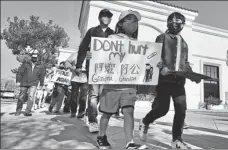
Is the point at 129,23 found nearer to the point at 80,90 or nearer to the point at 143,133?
the point at 143,133

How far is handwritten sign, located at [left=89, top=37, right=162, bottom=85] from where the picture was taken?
145 cm

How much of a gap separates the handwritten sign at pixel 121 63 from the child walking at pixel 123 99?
11 centimetres

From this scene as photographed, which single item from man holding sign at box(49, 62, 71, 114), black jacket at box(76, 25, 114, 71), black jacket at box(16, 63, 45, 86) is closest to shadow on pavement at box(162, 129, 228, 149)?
Answer: black jacket at box(76, 25, 114, 71)

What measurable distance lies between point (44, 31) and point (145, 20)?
4.99 ft

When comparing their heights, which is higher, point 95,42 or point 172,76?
point 95,42

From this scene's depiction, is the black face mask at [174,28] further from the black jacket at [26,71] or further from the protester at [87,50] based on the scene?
the black jacket at [26,71]

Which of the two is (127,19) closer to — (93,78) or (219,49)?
(93,78)

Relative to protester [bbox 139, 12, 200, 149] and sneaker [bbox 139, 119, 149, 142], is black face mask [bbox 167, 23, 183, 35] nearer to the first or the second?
protester [bbox 139, 12, 200, 149]

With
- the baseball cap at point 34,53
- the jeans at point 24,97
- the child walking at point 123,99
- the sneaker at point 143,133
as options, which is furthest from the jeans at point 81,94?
the baseball cap at point 34,53

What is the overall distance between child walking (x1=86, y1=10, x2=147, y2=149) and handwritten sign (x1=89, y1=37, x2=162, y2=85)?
11 centimetres

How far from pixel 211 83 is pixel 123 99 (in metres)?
1.07

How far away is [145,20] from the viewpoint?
2.44 m

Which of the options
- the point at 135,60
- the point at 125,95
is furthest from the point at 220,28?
the point at 125,95

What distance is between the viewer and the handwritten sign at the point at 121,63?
1.45 meters
